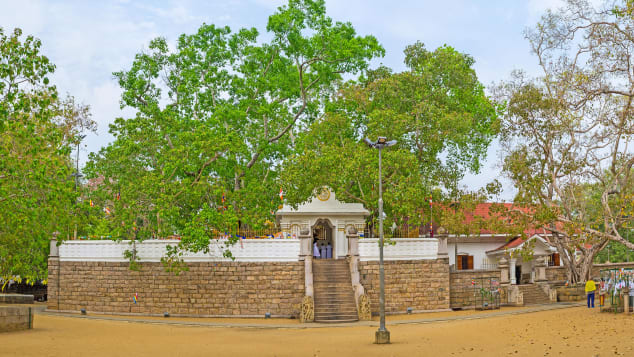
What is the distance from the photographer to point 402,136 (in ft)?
103

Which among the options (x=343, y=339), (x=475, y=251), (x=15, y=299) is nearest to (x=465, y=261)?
(x=475, y=251)

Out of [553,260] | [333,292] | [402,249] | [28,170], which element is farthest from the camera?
[553,260]

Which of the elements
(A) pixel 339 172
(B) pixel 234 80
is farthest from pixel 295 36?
(A) pixel 339 172

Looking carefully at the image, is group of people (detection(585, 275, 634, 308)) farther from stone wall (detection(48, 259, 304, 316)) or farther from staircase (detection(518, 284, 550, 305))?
stone wall (detection(48, 259, 304, 316))

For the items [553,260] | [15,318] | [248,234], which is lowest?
[15,318]

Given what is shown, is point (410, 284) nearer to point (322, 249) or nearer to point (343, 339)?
point (322, 249)

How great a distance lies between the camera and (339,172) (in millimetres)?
27266

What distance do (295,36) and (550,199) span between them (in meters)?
14.7

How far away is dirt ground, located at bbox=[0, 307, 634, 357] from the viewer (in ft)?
51.4

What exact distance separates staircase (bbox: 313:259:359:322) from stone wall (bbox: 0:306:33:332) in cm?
1029

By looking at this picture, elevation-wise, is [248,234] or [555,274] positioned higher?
[248,234]

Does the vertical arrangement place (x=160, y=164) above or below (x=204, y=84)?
below

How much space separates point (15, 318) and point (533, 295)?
23.4 metres

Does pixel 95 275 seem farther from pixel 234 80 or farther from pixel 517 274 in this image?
pixel 517 274
